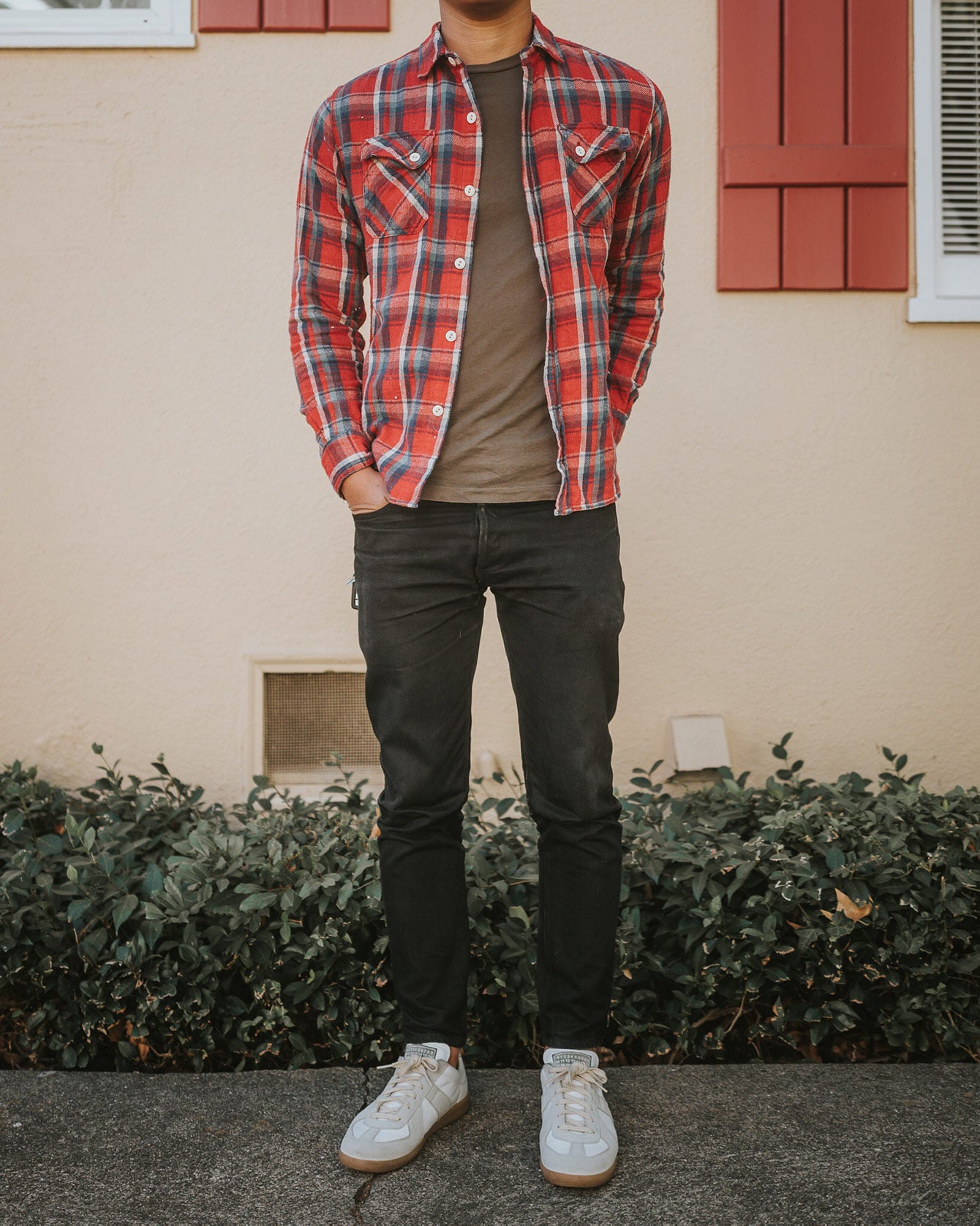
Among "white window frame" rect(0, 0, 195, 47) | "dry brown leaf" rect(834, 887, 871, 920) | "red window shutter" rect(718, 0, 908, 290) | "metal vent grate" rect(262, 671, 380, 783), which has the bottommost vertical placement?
"dry brown leaf" rect(834, 887, 871, 920)

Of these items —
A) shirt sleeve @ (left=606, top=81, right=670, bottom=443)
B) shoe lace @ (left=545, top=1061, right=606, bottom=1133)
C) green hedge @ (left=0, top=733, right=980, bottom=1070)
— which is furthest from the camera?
green hedge @ (left=0, top=733, right=980, bottom=1070)


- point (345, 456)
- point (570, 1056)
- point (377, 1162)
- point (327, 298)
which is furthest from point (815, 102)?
point (377, 1162)

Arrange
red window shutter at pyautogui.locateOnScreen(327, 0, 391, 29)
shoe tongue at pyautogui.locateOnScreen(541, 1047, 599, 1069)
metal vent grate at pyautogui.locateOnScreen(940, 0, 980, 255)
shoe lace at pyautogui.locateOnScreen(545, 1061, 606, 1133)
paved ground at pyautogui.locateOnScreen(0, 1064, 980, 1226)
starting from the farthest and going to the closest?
metal vent grate at pyautogui.locateOnScreen(940, 0, 980, 255), red window shutter at pyautogui.locateOnScreen(327, 0, 391, 29), shoe tongue at pyautogui.locateOnScreen(541, 1047, 599, 1069), shoe lace at pyautogui.locateOnScreen(545, 1061, 606, 1133), paved ground at pyautogui.locateOnScreen(0, 1064, 980, 1226)

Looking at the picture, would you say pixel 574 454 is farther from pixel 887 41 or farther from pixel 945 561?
pixel 887 41

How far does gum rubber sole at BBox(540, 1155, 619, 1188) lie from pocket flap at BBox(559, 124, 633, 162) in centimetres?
177

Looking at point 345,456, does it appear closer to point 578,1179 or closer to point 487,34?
point 487,34

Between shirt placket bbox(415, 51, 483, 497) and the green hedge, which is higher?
shirt placket bbox(415, 51, 483, 497)

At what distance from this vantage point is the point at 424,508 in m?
1.69

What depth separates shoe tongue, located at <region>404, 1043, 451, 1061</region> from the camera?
5.80 feet

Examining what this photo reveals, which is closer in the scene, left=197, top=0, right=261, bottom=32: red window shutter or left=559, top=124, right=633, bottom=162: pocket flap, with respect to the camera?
left=559, top=124, right=633, bottom=162: pocket flap

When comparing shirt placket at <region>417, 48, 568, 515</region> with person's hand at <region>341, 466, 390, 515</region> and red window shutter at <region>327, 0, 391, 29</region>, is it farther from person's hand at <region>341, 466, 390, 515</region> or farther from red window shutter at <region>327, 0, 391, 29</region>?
red window shutter at <region>327, 0, 391, 29</region>

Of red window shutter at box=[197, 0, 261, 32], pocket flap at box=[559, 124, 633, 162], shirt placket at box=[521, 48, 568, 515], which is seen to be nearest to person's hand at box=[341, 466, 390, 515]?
shirt placket at box=[521, 48, 568, 515]

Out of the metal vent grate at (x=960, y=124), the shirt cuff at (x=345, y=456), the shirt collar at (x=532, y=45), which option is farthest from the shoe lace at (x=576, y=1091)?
the metal vent grate at (x=960, y=124)

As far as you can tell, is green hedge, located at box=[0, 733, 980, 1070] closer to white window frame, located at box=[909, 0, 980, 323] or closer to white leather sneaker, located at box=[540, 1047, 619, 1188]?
white leather sneaker, located at box=[540, 1047, 619, 1188]
